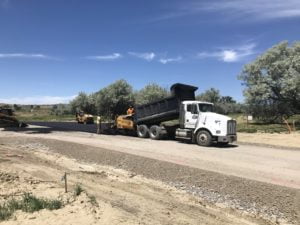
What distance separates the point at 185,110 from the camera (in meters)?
23.6

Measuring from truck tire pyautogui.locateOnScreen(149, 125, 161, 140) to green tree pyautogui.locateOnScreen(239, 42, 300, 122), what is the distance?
70.1ft

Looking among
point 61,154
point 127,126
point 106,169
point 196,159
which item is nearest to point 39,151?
point 61,154

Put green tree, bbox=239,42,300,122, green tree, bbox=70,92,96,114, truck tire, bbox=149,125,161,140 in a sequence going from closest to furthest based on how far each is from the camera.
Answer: truck tire, bbox=149,125,161,140
green tree, bbox=239,42,300,122
green tree, bbox=70,92,96,114

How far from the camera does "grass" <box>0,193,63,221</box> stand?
7.84m

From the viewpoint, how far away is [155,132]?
25.3 m

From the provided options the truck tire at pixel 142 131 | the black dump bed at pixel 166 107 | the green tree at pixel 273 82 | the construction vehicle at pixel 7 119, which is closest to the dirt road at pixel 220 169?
the black dump bed at pixel 166 107

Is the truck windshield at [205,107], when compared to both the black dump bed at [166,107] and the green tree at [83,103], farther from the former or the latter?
the green tree at [83,103]

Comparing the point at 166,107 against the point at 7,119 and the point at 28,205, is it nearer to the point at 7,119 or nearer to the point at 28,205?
the point at 28,205

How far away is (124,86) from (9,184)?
68.5 meters

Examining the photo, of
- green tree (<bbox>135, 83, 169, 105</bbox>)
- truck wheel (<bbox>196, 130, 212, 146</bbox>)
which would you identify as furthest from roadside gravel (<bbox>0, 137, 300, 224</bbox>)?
green tree (<bbox>135, 83, 169, 105</bbox>)

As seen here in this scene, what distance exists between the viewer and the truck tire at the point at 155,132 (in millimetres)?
25078

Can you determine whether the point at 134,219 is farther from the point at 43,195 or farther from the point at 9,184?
the point at 9,184

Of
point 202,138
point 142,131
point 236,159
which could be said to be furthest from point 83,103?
point 236,159

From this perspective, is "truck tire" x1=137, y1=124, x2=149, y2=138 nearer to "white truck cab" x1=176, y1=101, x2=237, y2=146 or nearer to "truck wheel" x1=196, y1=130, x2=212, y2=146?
"white truck cab" x1=176, y1=101, x2=237, y2=146
